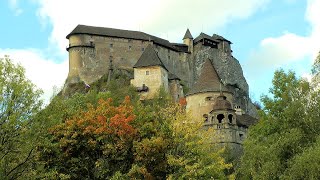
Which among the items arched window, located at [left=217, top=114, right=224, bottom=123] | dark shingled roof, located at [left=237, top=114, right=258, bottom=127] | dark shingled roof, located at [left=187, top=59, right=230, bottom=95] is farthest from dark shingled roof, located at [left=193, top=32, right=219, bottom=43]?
arched window, located at [left=217, top=114, right=224, bottom=123]

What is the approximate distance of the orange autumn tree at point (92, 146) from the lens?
121ft

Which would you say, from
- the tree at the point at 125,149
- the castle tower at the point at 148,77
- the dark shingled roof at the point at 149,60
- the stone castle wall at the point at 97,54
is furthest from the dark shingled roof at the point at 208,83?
the stone castle wall at the point at 97,54

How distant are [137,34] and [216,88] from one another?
48.5m

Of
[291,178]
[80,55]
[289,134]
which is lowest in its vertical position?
[291,178]

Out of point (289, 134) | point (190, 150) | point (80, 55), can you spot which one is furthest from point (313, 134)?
point (80, 55)

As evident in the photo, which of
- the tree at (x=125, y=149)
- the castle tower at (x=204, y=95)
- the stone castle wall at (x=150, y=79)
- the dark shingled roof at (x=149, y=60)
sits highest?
the dark shingled roof at (x=149, y=60)

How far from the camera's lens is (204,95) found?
→ 6744 centimetres

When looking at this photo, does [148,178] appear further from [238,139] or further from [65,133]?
[238,139]

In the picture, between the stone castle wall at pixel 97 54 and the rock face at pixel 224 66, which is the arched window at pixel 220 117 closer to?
the stone castle wall at pixel 97 54

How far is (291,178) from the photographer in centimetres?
3256

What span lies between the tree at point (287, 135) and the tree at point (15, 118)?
45.1 ft

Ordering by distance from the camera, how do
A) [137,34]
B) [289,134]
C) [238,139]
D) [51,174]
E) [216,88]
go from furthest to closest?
[137,34] → [216,88] → [238,139] → [289,134] → [51,174]

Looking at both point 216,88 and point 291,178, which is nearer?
point 291,178

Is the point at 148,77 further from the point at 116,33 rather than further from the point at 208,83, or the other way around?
the point at 208,83
